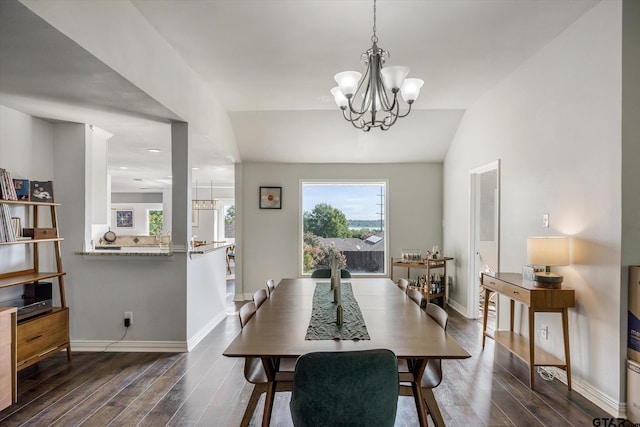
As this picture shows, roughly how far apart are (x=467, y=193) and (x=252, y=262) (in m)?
3.33

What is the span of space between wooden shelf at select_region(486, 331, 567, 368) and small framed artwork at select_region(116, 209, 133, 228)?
10545 millimetres

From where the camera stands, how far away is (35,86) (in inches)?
105

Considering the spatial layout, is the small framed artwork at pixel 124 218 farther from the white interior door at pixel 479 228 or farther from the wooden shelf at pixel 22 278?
the white interior door at pixel 479 228

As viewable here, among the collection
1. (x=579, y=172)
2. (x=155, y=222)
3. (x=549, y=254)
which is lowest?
(x=549, y=254)

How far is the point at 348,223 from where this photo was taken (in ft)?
20.8

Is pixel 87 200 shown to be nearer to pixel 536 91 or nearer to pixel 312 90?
pixel 312 90

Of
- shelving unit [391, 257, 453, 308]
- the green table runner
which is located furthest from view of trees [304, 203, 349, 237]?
the green table runner

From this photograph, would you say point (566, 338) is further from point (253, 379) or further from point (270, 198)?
point (270, 198)

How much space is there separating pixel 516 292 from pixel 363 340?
1771mm

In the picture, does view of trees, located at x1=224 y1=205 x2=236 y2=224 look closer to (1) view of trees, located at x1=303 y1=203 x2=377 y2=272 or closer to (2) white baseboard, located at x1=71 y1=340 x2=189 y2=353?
(1) view of trees, located at x1=303 y1=203 x2=377 y2=272

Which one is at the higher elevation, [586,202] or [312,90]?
[312,90]

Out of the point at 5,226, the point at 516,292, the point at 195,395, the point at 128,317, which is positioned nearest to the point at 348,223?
the point at 516,292

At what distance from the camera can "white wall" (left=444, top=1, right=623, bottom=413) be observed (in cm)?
246

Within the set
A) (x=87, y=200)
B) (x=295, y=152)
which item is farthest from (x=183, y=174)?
(x=295, y=152)
